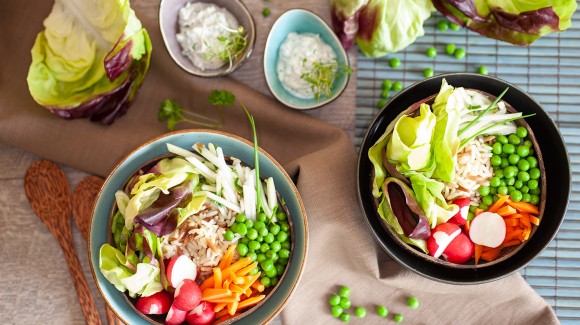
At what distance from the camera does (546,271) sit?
314cm

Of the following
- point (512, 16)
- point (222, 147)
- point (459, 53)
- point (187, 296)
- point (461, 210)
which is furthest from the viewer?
point (459, 53)

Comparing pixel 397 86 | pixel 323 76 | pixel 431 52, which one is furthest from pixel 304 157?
pixel 431 52

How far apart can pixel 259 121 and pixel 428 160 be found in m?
0.92

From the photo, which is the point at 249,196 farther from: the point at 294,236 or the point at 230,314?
the point at 230,314

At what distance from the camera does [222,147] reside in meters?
2.80

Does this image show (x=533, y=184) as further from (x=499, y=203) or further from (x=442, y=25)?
(x=442, y=25)

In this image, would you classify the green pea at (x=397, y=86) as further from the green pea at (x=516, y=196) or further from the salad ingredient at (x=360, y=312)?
the salad ingredient at (x=360, y=312)

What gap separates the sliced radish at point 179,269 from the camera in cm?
261

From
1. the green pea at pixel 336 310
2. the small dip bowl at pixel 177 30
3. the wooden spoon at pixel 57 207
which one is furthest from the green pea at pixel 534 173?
the wooden spoon at pixel 57 207

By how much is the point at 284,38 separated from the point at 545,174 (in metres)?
1.41

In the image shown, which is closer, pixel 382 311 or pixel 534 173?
pixel 534 173

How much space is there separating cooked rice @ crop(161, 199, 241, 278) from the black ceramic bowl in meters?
0.65

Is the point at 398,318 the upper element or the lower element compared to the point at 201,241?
lower

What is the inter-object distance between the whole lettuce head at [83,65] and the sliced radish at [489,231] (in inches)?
69.5
